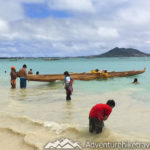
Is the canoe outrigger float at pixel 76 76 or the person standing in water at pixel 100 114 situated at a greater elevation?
the canoe outrigger float at pixel 76 76

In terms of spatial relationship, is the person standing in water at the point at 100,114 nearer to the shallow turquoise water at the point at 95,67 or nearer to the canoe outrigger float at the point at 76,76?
the shallow turquoise water at the point at 95,67

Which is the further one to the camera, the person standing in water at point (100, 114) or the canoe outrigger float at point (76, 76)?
the canoe outrigger float at point (76, 76)

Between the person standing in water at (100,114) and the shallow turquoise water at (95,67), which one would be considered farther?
the shallow turquoise water at (95,67)

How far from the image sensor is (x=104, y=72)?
19.4 metres

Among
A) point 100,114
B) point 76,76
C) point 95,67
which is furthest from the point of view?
point 95,67

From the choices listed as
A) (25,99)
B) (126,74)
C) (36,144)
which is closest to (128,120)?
(36,144)

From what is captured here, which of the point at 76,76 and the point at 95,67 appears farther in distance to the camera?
the point at 95,67

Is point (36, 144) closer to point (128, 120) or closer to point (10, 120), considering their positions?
point (10, 120)

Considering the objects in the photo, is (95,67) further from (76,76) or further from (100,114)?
(100,114)

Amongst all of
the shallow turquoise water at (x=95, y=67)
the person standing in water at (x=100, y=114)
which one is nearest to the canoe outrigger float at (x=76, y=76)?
the shallow turquoise water at (x=95, y=67)

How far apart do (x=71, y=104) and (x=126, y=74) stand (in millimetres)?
13167

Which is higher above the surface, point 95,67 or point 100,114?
point 95,67

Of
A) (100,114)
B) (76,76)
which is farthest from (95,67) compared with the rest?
(100,114)

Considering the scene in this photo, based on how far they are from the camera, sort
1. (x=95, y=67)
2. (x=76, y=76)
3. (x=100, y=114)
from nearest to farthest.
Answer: (x=100, y=114)
(x=76, y=76)
(x=95, y=67)
